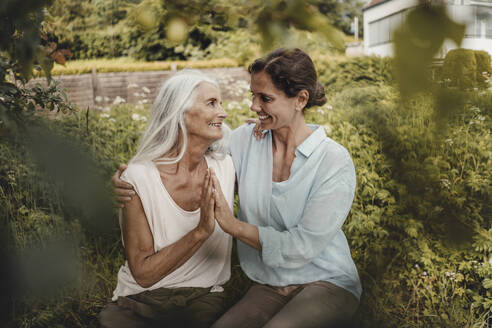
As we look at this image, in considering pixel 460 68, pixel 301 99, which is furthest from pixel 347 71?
pixel 460 68

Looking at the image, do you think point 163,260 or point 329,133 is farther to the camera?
point 329,133

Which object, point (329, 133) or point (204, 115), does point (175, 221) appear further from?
point (329, 133)

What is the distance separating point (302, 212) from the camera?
2088 millimetres

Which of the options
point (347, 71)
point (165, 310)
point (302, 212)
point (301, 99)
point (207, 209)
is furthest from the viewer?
point (347, 71)

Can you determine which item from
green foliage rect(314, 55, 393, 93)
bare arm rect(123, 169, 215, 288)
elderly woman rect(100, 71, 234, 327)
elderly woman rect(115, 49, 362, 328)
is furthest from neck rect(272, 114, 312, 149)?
green foliage rect(314, 55, 393, 93)

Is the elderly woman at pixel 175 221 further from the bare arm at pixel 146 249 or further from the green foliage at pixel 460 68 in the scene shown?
the green foliage at pixel 460 68

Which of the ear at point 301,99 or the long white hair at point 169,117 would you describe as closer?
the long white hair at point 169,117

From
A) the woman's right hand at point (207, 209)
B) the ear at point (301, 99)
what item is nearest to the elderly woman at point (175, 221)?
the woman's right hand at point (207, 209)

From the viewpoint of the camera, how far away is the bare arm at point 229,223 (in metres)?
1.85

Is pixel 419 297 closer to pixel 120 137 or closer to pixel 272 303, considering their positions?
pixel 272 303

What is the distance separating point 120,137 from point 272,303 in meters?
2.66

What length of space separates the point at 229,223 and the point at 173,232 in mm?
345

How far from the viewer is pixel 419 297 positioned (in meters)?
2.85

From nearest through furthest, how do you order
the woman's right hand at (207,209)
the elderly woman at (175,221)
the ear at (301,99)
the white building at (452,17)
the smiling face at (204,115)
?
1. the white building at (452,17)
2. the woman's right hand at (207,209)
3. the elderly woman at (175,221)
4. the smiling face at (204,115)
5. the ear at (301,99)
